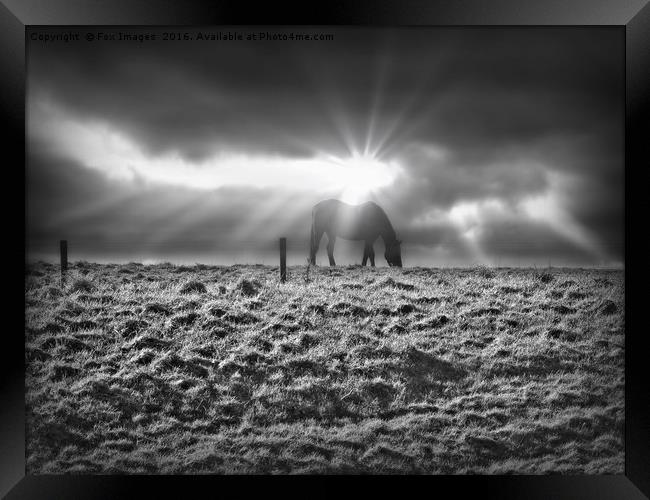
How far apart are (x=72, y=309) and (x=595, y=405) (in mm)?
6519

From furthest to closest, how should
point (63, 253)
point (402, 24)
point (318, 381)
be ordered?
point (63, 253), point (318, 381), point (402, 24)

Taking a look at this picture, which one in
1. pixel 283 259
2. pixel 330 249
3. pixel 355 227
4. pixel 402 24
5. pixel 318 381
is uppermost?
pixel 402 24

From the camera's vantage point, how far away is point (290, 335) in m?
6.35

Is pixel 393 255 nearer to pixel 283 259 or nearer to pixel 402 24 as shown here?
pixel 283 259

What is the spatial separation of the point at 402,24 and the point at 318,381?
391cm

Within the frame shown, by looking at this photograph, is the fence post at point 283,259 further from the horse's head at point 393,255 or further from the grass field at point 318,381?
the horse's head at point 393,255

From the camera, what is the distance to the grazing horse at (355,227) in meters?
6.88

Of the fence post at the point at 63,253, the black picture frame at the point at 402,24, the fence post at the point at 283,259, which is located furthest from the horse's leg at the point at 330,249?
the black picture frame at the point at 402,24

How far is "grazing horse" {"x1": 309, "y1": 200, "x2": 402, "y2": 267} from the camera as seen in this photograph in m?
6.88

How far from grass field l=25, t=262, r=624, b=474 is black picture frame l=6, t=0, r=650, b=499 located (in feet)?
1.20

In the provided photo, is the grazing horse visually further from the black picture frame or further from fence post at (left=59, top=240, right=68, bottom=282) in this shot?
fence post at (left=59, top=240, right=68, bottom=282)

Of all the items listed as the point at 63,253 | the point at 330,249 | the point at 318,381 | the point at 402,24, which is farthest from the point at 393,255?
the point at 63,253

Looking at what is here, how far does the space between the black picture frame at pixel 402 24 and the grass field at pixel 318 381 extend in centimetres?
37

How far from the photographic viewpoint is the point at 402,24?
3967 mm
